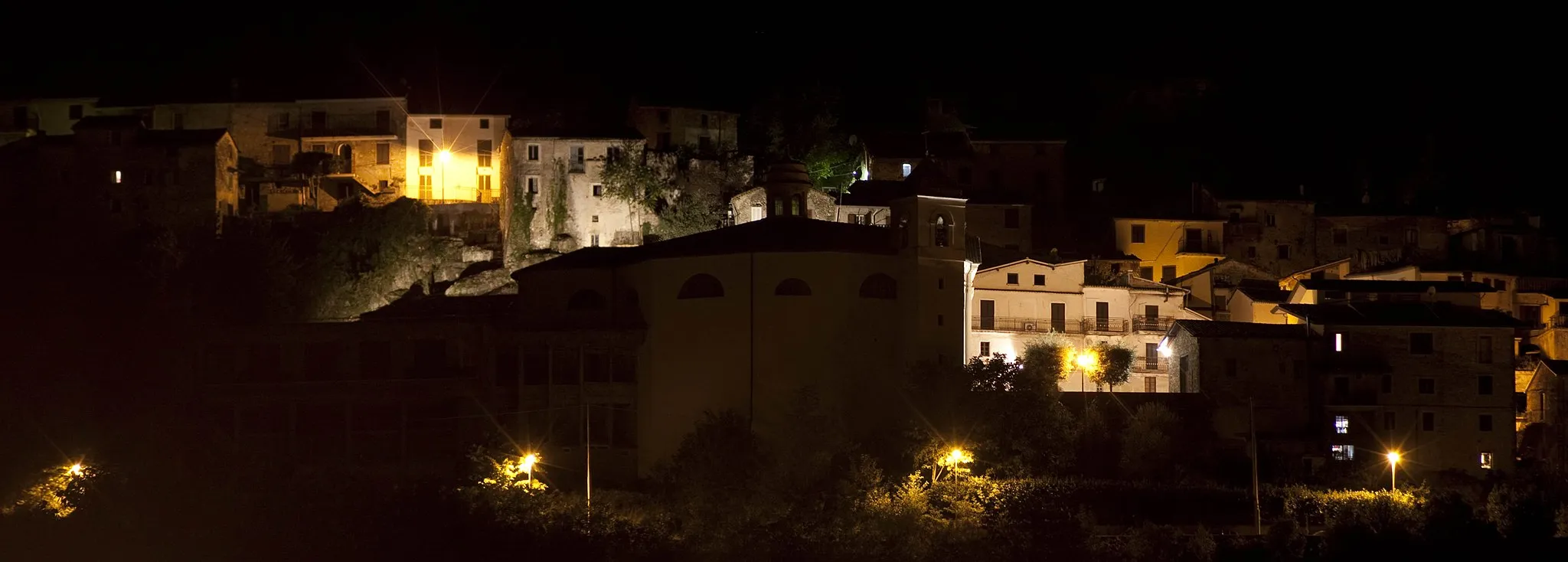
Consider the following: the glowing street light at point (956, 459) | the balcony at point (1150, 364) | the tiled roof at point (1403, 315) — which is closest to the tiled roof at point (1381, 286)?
the tiled roof at point (1403, 315)

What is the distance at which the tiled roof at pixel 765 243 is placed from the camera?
4506 cm

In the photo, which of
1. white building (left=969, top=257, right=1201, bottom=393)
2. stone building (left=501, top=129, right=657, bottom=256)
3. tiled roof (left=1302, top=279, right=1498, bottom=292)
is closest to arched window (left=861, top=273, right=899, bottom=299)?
white building (left=969, top=257, right=1201, bottom=393)

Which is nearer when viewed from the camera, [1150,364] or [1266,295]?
[1150,364]

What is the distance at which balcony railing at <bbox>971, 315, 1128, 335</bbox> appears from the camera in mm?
51906

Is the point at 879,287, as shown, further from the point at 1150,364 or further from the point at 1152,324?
the point at 1152,324

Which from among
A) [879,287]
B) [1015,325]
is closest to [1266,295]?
[1015,325]

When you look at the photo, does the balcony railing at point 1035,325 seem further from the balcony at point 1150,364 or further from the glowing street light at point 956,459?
the glowing street light at point 956,459

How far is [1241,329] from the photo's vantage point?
159ft

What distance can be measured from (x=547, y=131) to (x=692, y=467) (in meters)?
21.1

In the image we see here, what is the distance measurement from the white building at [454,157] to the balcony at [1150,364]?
24.9 meters

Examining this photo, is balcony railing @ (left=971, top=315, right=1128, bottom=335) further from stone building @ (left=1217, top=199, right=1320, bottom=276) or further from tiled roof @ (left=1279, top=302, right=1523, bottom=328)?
stone building @ (left=1217, top=199, right=1320, bottom=276)

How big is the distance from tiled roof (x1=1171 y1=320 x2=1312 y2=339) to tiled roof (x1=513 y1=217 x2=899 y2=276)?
9556mm

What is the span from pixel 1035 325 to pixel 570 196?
17.2 meters

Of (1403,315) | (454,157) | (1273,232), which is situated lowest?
(1403,315)
